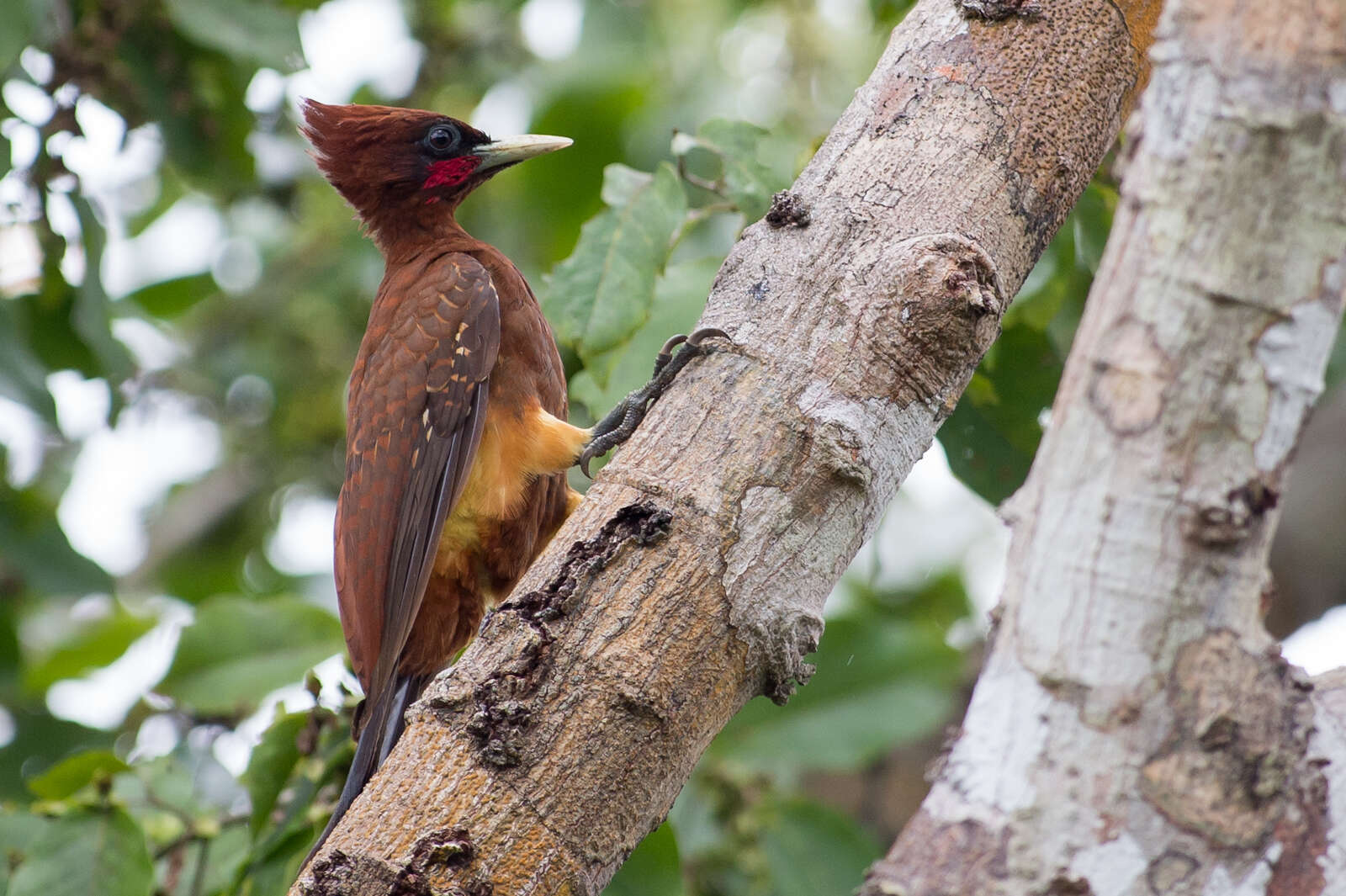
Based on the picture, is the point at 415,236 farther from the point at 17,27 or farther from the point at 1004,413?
the point at 1004,413

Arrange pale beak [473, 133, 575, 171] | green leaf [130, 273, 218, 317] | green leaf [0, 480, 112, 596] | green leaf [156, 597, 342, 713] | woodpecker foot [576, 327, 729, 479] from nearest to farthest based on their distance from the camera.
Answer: woodpecker foot [576, 327, 729, 479], green leaf [156, 597, 342, 713], pale beak [473, 133, 575, 171], green leaf [0, 480, 112, 596], green leaf [130, 273, 218, 317]

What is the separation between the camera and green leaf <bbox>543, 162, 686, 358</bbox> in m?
2.42

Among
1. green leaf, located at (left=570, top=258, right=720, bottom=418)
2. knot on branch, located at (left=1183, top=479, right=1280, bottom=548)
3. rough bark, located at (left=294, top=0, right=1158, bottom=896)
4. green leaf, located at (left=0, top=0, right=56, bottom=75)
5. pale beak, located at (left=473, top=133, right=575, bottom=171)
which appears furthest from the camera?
pale beak, located at (left=473, top=133, right=575, bottom=171)

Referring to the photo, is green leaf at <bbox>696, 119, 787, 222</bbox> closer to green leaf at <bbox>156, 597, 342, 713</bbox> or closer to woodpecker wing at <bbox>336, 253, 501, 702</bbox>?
woodpecker wing at <bbox>336, 253, 501, 702</bbox>

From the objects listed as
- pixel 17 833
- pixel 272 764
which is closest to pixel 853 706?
pixel 272 764

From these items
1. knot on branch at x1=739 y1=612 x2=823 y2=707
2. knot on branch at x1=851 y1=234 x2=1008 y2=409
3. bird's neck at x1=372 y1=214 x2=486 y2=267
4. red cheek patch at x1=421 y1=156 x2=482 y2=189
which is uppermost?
red cheek patch at x1=421 y1=156 x2=482 y2=189

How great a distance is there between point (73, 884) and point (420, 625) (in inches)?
36.1

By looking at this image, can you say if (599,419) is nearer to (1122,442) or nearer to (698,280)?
(698,280)

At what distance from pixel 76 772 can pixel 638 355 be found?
57.3 inches

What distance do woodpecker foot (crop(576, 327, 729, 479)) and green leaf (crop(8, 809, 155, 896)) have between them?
1169 millimetres

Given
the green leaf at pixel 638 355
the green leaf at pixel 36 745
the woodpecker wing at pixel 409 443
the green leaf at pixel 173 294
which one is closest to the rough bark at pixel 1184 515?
the green leaf at pixel 638 355

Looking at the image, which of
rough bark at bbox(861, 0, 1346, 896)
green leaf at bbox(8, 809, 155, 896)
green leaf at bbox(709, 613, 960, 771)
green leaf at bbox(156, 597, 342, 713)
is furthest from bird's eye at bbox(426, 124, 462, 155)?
rough bark at bbox(861, 0, 1346, 896)

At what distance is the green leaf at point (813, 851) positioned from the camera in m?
3.13

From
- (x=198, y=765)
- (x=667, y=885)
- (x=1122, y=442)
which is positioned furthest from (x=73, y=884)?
(x=1122, y=442)
